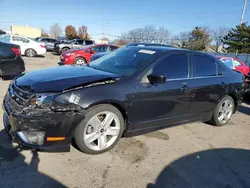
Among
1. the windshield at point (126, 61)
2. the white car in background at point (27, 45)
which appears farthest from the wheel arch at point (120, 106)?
the white car in background at point (27, 45)

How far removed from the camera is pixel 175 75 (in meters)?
3.82

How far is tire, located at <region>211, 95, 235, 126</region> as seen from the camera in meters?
4.73

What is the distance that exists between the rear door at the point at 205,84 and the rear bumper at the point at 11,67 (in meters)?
5.38

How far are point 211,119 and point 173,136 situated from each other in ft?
3.99

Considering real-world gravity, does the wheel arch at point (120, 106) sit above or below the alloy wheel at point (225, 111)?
above

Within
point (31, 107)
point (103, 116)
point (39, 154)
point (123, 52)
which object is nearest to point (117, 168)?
point (103, 116)

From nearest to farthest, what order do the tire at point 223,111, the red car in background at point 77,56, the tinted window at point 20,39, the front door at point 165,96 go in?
the front door at point 165,96 → the tire at point 223,111 → the red car in background at point 77,56 → the tinted window at point 20,39

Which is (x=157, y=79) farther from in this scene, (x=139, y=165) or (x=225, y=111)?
(x=225, y=111)

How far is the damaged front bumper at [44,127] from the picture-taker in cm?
269

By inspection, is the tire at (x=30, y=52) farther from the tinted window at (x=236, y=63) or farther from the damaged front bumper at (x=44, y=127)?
the damaged front bumper at (x=44, y=127)

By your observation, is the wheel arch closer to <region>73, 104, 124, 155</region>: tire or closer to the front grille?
<region>73, 104, 124, 155</region>: tire

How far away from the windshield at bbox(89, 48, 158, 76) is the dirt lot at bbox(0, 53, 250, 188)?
120 cm

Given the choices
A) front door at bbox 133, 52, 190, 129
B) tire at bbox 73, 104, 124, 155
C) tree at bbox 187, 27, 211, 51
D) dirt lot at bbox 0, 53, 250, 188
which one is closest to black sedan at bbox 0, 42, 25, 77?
dirt lot at bbox 0, 53, 250, 188

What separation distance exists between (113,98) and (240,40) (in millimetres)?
39261
